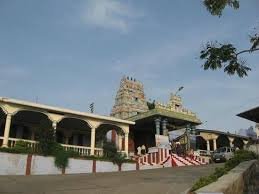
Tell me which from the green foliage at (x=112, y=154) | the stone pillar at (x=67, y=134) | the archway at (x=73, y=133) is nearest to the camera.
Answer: the green foliage at (x=112, y=154)

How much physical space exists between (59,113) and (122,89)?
2384 centimetres

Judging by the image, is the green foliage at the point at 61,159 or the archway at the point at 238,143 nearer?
the green foliage at the point at 61,159

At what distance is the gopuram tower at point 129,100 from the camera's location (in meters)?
47.6

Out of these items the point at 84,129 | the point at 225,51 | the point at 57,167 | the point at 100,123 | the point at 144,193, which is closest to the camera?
the point at 144,193

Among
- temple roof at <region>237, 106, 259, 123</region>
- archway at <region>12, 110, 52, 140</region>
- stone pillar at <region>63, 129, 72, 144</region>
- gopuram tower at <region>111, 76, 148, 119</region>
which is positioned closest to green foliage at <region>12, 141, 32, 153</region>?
archway at <region>12, 110, 52, 140</region>

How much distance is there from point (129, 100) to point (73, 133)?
57.8 ft

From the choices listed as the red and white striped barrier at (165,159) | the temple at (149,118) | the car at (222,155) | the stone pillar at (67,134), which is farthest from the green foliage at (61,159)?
the car at (222,155)

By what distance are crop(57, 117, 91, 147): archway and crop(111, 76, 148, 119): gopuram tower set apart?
1416 centimetres

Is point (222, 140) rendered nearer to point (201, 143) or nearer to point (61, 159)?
point (201, 143)

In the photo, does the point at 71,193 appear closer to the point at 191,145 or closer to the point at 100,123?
the point at 100,123

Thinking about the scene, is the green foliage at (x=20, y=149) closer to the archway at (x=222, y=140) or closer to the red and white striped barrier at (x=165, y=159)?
the red and white striped barrier at (x=165, y=159)

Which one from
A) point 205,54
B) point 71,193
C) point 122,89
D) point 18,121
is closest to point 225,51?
point 205,54

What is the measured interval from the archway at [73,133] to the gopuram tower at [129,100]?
14.2 metres

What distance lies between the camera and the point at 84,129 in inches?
1283
